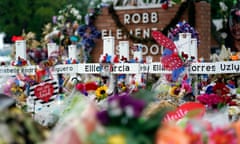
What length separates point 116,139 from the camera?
1.64 meters

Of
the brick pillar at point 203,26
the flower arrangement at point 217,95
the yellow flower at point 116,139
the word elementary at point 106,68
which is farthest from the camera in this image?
the brick pillar at point 203,26

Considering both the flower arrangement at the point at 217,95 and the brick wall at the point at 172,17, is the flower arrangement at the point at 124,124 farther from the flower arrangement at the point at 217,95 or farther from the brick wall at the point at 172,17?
the brick wall at the point at 172,17

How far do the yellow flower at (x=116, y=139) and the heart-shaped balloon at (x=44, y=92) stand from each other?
188 inches

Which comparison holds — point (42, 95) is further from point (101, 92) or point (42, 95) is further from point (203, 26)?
point (203, 26)

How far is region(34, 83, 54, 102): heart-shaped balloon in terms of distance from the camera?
6.39 m

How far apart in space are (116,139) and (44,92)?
4.89 meters

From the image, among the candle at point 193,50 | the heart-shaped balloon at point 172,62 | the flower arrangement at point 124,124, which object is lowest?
the flower arrangement at point 124,124

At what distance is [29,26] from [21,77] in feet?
90.0

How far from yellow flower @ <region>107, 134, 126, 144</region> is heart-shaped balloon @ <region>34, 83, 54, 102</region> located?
477 centimetres

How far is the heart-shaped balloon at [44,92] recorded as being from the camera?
6.39 metres

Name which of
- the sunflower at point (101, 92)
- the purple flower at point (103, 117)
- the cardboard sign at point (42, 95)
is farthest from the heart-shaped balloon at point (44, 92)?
the purple flower at point (103, 117)

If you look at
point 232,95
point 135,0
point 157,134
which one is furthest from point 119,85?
point 157,134

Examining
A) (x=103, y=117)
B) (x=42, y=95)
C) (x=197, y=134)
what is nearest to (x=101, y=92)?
(x=42, y=95)

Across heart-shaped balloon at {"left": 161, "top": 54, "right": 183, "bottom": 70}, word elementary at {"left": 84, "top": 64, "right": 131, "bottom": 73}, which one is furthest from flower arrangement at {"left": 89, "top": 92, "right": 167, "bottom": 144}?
word elementary at {"left": 84, "top": 64, "right": 131, "bottom": 73}
